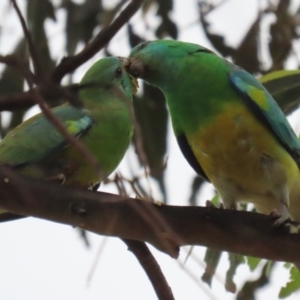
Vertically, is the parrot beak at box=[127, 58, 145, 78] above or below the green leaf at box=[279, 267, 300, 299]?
above

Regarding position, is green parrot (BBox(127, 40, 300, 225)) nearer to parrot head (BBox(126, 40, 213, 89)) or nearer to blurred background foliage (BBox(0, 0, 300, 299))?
parrot head (BBox(126, 40, 213, 89))

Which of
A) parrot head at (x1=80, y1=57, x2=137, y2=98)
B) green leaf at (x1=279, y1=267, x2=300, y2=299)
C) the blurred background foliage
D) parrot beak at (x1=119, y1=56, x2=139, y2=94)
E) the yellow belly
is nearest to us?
the yellow belly

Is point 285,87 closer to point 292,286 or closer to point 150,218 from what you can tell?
point 292,286

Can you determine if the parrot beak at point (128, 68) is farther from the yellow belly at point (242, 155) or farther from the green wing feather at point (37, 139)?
the yellow belly at point (242, 155)

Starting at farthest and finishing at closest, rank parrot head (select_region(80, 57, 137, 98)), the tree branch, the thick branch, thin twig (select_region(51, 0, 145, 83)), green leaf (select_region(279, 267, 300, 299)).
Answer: parrot head (select_region(80, 57, 137, 98))
green leaf (select_region(279, 267, 300, 299))
the tree branch
the thick branch
thin twig (select_region(51, 0, 145, 83))

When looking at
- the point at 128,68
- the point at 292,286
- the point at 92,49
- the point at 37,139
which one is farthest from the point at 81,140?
the point at 92,49

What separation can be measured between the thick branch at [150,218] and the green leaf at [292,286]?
0.71 m

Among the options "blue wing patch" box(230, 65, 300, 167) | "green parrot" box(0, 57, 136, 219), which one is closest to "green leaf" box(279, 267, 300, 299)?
"blue wing patch" box(230, 65, 300, 167)

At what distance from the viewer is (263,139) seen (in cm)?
204

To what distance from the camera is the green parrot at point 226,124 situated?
79.3 inches

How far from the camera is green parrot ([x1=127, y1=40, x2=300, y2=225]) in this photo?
2014mm

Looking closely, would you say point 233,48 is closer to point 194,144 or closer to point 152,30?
point 152,30

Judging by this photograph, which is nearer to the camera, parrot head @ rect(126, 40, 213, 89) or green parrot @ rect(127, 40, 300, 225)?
green parrot @ rect(127, 40, 300, 225)

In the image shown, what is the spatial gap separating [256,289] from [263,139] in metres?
1.06
